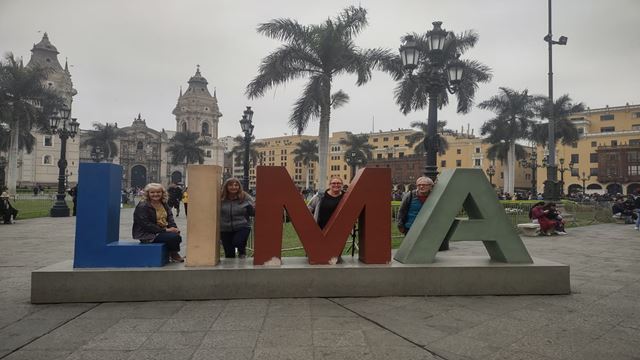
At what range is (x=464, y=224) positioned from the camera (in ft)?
18.0

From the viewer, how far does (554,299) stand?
17.0 feet

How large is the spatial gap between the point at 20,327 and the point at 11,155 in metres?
42.3

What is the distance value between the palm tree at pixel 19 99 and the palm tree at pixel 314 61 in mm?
27330

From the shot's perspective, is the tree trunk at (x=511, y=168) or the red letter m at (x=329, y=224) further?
the tree trunk at (x=511, y=168)

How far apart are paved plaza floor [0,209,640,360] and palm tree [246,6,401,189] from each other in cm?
1376

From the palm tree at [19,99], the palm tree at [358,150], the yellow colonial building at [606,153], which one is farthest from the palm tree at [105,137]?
the yellow colonial building at [606,153]

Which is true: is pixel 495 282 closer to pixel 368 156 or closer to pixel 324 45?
pixel 324 45

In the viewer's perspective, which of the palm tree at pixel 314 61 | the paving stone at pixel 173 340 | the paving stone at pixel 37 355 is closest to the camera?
the paving stone at pixel 37 355

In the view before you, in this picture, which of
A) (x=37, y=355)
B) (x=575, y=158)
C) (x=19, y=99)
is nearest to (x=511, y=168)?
(x=575, y=158)

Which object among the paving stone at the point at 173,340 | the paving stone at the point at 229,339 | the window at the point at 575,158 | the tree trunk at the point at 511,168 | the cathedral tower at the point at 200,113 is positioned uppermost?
the cathedral tower at the point at 200,113

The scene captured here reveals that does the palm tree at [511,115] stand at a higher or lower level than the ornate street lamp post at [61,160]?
higher

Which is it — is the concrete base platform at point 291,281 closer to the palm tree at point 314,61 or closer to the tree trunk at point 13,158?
the palm tree at point 314,61

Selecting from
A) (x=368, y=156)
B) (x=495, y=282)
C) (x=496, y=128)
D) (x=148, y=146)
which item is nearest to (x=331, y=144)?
(x=368, y=156)

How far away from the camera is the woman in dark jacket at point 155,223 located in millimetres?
5445
